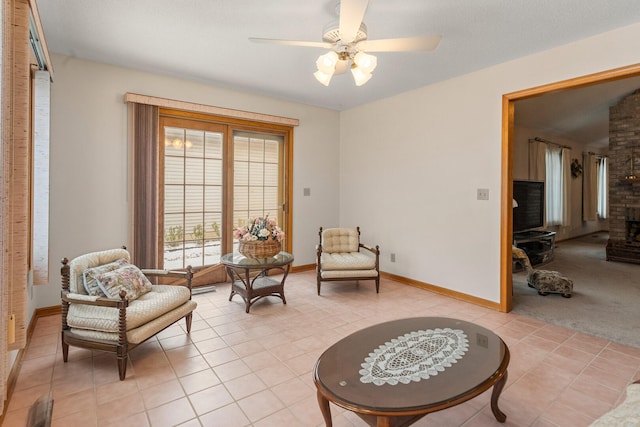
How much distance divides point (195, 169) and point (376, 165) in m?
2.69

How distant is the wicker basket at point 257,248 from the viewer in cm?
367

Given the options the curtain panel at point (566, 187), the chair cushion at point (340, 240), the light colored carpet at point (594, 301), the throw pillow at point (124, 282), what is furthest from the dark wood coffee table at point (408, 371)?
the curtain panel at point (566, 187)

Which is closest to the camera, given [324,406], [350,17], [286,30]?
[324,406]

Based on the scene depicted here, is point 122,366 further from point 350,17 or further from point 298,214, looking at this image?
point 298,214

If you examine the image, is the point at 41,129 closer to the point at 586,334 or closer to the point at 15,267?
the point at 15,267

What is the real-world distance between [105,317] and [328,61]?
8.06 ft

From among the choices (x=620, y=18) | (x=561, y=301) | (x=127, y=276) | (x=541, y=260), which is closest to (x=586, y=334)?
(x=561, y=301)

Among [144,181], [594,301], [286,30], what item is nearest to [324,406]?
[286,30]

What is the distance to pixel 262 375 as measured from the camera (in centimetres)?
238

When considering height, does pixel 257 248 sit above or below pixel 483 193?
below

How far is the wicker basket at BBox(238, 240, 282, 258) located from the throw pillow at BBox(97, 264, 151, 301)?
42.2 inches

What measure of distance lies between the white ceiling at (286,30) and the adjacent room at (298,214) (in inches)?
1.1

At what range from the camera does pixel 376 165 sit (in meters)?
5.18

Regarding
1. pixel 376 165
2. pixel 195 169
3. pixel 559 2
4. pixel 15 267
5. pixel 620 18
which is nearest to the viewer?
pixel 15 267
